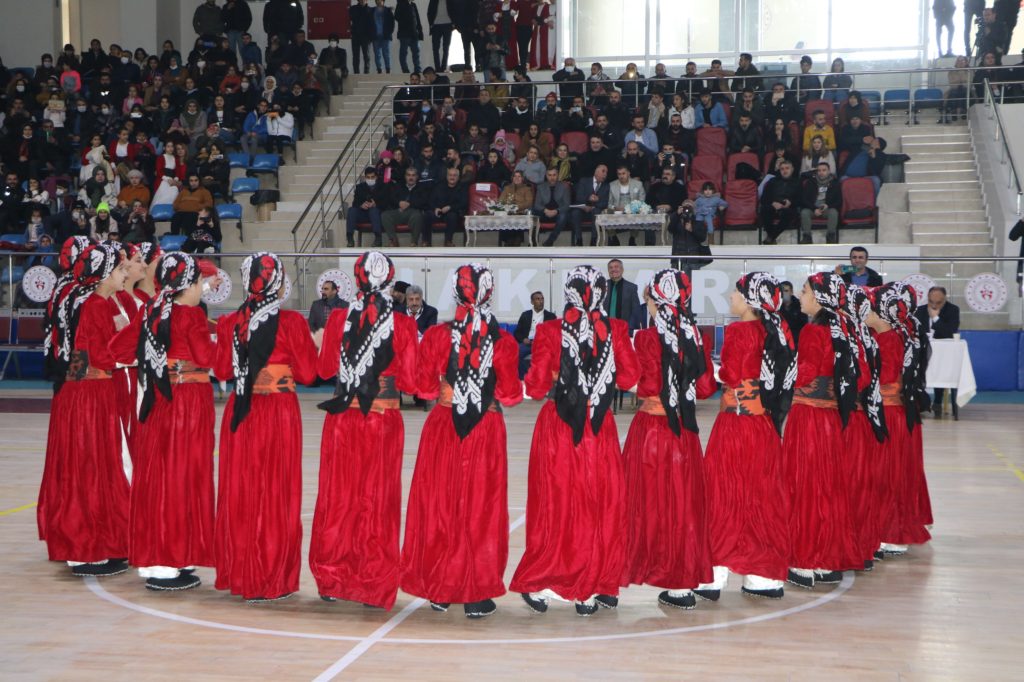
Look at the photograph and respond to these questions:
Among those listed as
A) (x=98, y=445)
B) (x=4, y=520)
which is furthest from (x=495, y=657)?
(x=4, y=520)

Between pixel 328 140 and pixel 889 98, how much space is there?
1077cm

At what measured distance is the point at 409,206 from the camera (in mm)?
20016

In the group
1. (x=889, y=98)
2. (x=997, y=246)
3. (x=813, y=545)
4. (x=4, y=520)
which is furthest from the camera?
(x=889, y=98)

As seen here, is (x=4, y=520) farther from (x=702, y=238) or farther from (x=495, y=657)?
(x=702, y=238)

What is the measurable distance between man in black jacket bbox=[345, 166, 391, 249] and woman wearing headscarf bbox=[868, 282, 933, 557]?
1245 centimetres

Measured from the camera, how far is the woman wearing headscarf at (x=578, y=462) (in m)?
6.62

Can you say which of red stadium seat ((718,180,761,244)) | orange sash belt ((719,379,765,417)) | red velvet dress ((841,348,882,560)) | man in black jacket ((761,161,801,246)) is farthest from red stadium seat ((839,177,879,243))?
orange sash belt ((719,379,765,417))

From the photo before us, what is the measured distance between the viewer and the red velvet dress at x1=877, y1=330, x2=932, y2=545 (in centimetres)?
818

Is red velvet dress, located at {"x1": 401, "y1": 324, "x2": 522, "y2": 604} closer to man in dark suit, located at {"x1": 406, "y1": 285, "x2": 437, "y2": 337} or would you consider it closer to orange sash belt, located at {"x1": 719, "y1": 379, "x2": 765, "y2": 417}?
orange sash belt, located at {"x1": 719, "y1": 379, "x2": 765, "y2": 417}

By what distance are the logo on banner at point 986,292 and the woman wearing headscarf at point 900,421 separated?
901 cm

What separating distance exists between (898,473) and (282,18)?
21213mm

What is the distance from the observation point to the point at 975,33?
77.3 feet

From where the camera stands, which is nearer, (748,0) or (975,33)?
(975,33)

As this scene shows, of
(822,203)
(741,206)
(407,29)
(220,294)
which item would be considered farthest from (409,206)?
(407,29)
